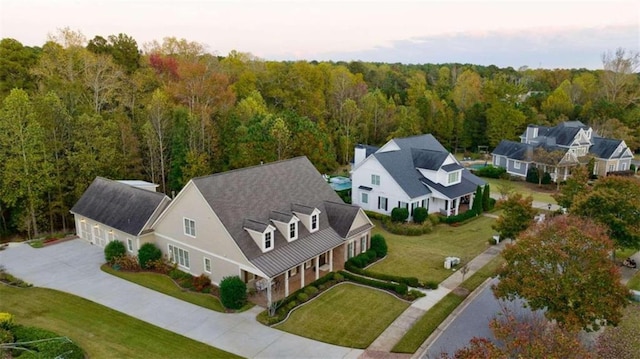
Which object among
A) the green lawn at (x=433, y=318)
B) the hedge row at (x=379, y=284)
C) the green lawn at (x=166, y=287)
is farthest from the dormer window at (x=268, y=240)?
the green lawn at (x=433, y=318)

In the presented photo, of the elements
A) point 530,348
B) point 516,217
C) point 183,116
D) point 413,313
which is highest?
point 183,116

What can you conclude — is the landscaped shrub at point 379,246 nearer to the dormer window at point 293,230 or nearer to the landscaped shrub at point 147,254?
the dormer window at point 293,230

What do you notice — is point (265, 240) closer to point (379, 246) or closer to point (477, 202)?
point (379, 246)

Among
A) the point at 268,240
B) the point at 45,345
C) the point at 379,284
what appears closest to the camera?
the point at 45,345

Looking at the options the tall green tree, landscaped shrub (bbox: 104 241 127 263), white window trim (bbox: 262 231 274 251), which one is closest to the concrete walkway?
white window trim (bbox: 262 231 274 251)

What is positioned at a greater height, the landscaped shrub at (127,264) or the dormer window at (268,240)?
the dormer window at (268,240)

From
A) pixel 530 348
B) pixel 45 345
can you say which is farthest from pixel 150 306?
pixel 530 348

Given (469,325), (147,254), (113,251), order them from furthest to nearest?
(113,251) → (147,254) → (469,325)
